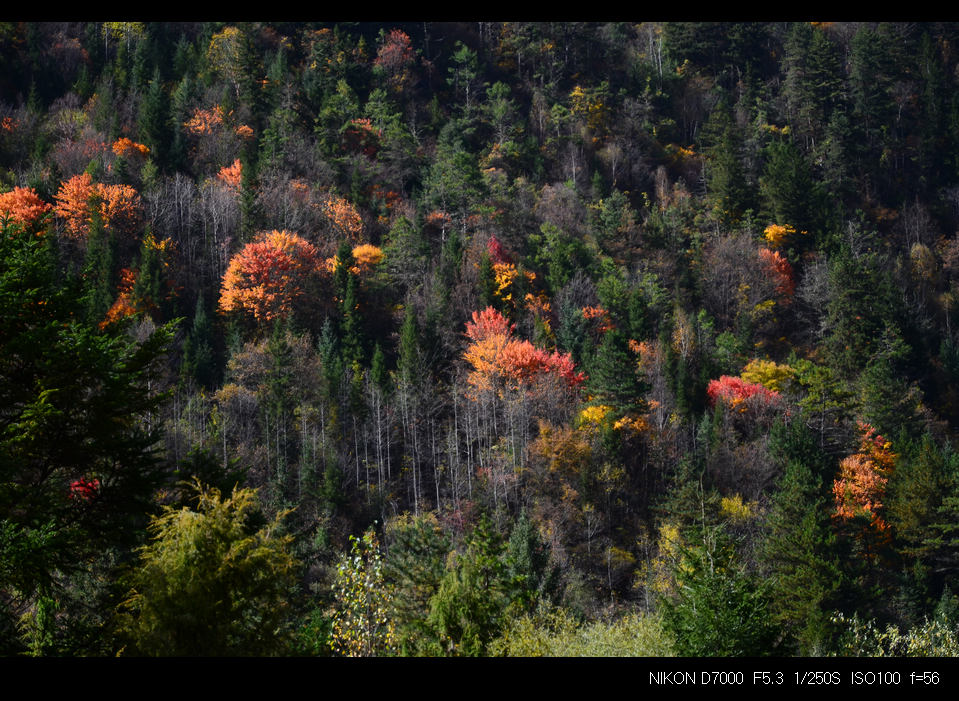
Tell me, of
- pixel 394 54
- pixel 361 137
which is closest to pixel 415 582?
pixel 361 137

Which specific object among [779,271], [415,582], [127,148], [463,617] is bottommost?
[415,582]

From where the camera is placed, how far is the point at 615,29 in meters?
94.3

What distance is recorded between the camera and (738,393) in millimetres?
51219

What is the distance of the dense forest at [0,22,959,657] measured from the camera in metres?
13.1

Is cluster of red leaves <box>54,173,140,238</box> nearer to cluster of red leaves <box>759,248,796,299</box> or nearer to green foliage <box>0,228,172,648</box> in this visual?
green foliage <box>0,228,172,648</box>

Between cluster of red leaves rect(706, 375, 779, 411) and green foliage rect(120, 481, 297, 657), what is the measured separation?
4309 centimetres

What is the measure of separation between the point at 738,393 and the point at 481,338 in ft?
57.0

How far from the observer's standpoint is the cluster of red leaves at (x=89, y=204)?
57.0 m

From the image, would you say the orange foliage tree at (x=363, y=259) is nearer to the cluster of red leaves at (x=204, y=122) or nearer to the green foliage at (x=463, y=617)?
the cluster of red leaves at (x=204, y=122)

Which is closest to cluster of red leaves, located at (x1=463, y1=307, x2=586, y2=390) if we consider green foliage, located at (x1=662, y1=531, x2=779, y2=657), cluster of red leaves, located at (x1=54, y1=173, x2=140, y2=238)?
cluster of red leaves, located at (x1=54, y1=173, x2=140, y2=238)

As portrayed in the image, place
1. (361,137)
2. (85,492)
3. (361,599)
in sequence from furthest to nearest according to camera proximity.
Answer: (361,137) → (85,492) → (361,599)

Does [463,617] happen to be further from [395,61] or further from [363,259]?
[395,61]
